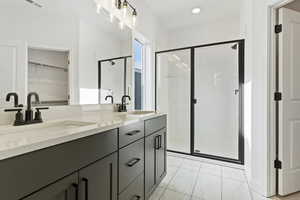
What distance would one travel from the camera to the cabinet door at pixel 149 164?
1.72 m

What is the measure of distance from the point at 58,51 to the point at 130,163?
107 cm

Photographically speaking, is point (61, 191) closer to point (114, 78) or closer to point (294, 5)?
point (114, 78)

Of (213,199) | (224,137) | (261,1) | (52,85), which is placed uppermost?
(261,1)

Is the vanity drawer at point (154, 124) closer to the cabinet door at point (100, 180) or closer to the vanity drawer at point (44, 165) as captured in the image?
the cabinet door at point (100, 180)

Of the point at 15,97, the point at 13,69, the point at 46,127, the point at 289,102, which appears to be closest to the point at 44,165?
the point at 46,127

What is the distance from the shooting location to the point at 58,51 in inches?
57.4

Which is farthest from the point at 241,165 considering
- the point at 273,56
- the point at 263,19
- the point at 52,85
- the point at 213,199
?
the point at 52,85

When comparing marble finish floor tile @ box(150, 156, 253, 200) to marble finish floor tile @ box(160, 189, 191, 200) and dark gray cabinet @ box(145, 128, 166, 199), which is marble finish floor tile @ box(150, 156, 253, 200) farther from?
dark gray cabinet @ box(145, 128, 166, 199)

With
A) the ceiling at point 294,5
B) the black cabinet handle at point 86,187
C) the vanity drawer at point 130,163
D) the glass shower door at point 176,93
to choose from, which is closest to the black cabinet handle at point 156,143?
the vanity drawer at point 130,163

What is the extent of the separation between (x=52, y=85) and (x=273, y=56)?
2.21 metres

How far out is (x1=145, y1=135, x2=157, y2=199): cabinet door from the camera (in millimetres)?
1722

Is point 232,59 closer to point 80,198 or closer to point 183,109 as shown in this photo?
point 183,109

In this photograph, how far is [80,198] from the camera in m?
0.89

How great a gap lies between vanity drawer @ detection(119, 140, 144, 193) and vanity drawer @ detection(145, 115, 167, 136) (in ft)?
0.61
